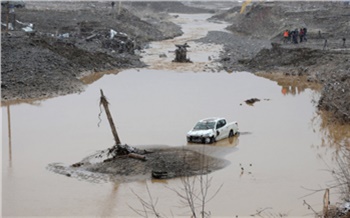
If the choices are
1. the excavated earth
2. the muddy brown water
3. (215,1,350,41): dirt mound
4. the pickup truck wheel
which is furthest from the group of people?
the pickup truck wheel

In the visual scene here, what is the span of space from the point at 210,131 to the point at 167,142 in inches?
76.0

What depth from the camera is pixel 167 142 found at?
24.6 metres

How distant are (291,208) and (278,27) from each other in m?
56.1

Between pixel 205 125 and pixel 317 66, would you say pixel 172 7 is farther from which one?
pixel 205 125

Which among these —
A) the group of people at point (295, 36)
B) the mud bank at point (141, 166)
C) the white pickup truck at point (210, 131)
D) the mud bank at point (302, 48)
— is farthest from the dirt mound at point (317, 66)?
the mud bank at point (141, 166)

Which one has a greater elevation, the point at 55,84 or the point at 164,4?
the point at 164,4

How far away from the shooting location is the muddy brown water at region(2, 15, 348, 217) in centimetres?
1784

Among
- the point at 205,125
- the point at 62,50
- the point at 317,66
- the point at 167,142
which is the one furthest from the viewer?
the point at 62,50

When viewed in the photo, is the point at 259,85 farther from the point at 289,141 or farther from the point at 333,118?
the point at 289,141

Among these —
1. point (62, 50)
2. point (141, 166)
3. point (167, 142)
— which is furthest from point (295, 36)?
point (141, 166)

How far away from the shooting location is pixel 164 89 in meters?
38.0

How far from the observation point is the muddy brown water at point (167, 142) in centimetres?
1784

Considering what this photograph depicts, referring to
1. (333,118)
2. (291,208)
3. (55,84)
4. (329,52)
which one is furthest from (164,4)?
(291,208)

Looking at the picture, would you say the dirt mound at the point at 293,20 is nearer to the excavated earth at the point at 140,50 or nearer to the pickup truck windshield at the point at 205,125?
the excavated earth at the point at 140,50
